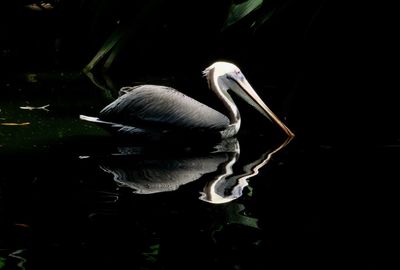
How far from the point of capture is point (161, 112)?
5414 mm

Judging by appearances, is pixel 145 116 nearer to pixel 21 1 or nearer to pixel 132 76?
pixel 132 76

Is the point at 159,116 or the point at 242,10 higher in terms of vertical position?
the point at 242,10

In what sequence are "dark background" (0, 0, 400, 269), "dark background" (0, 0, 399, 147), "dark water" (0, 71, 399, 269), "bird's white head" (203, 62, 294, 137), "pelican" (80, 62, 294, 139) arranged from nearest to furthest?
"dark water" (0, 71, 399, 269), "dark background" (0, 0, 400, 269), "pelican" (80, 62, 294, 139), "bird's white head" (203, 62, 294, 137), "dark background" (0, 0, 399, 147)

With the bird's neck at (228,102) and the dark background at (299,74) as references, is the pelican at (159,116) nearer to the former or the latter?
the bird's neck at (228,102)

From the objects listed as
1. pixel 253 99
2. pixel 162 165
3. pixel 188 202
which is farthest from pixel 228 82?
pixel 188 202

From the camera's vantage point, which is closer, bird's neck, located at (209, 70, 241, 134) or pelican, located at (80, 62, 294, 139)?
pelican, located at (80, 62, 294, 139)

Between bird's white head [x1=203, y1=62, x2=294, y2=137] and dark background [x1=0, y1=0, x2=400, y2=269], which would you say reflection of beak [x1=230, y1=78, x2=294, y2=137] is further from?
dark background [x1=0, y1=0, x2=400, y2=269]

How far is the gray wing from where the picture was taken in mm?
5375

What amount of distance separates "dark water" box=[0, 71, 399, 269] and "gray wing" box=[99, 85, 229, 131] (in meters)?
0.16

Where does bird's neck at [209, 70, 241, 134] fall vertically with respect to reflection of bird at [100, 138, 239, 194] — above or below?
above

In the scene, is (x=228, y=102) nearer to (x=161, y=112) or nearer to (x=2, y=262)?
(x=161, y=112)

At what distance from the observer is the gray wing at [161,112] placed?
5.38 meters

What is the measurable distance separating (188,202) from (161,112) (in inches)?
66.2

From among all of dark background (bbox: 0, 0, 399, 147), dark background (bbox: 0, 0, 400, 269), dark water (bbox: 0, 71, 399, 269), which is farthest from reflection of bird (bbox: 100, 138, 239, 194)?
dark background (bbox: 0, 0, 399, 147)
